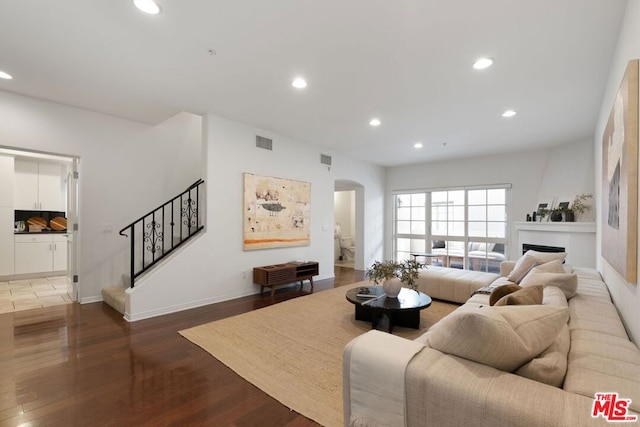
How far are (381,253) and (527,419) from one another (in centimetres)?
725

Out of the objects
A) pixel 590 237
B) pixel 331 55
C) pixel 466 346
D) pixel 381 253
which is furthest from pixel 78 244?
pixel 590 237

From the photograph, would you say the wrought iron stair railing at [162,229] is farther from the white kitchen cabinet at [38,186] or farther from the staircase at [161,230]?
the white kitchen cabinet at [38,186]

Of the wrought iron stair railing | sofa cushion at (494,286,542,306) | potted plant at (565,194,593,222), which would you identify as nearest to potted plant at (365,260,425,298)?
sofa cushion at (494,286,542,306)

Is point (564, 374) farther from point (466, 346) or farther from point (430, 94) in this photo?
point (430, 94)

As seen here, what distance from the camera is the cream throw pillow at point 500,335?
1.18 m

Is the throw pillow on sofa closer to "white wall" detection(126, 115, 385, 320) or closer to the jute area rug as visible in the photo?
the jute area rug

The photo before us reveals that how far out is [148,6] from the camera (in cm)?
210

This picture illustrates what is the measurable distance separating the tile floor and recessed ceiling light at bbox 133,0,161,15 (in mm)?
4404

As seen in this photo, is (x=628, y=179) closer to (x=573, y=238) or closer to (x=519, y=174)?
(x=573, y=238)

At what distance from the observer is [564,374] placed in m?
1.19

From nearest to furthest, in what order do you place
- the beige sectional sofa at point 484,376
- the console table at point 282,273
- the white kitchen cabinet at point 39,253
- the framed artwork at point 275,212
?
the beige sectional sofa at point 484,376 < the console table at point 282,273 < the framed artwork at point 275,212 < the white kitchen cabinet at point 39,253

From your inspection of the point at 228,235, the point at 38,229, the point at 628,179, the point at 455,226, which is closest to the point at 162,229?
the point at 228,235

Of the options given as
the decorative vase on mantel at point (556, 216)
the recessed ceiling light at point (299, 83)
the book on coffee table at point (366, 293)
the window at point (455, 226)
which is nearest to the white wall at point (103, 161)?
the recessed ceiling light at point (299, 83)

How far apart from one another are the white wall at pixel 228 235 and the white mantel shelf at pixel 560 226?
13.0ft
